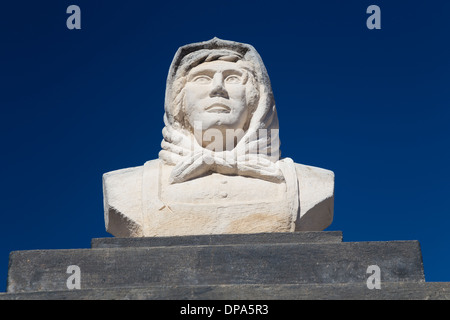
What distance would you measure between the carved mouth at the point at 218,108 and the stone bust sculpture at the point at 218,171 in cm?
1

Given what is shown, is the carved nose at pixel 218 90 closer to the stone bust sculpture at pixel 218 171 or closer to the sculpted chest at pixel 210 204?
the stone bust sculpture at pixel 218 171

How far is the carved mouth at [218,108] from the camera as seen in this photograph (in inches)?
376

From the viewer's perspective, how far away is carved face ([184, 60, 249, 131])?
9555mm

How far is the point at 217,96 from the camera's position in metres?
9.63

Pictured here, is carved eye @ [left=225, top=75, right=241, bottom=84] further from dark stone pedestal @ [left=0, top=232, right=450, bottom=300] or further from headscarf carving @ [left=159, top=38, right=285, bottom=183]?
dark stone pedestal @ [left=0, top=232, right=450, bottom=300]

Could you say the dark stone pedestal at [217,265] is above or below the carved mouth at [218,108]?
below

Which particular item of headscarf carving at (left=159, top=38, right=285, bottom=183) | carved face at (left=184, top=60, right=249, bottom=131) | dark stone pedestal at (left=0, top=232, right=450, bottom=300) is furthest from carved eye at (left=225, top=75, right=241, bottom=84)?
dark stone pedestal at (left=0, top=232, right=450, bottom=300)

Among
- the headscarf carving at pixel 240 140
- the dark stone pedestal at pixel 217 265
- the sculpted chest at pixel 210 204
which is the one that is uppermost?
the headscarf carving at pixel 240 140

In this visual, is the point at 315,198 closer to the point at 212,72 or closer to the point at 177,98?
the point at 212,72

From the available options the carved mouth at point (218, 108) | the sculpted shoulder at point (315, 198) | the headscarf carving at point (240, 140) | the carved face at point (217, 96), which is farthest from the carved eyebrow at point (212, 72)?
the sculpted shoulder at point (315, 198)

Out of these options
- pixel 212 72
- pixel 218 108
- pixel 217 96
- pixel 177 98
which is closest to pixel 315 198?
pixel 218 108

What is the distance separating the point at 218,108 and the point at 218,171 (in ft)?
2.33

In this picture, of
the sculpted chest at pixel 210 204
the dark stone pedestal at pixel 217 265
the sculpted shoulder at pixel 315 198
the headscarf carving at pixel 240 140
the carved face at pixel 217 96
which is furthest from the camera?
the carved face at pixel 217 96
